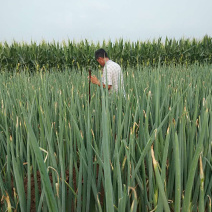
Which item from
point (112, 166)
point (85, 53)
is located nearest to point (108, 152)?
point (112, 166)

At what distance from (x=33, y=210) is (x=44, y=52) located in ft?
23.5

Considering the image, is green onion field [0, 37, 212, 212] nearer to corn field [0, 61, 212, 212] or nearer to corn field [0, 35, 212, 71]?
corn field [0, 61, 212, 212]

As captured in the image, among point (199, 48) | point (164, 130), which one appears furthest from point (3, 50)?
point (164, 130)

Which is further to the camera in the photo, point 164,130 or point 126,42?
point 126,42

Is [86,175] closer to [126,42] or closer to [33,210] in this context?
[33,210]

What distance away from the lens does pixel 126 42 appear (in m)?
7.93

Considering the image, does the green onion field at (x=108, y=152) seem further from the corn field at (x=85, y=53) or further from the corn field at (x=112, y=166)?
the corn field at (x=85, y=53)

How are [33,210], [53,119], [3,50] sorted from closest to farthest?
[33,210] → [53,119] → [3,50]

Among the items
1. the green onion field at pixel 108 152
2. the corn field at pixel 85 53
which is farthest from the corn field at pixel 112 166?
the corn field at pixel 85 53

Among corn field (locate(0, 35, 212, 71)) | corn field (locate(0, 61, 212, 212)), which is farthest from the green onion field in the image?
corn field (locate(0, 35, 212, 71))

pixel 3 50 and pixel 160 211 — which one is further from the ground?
pixel 3 50

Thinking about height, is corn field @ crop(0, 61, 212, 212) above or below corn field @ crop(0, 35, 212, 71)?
below

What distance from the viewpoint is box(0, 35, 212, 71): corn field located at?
731 centimetres

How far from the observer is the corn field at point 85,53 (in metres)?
7.31
